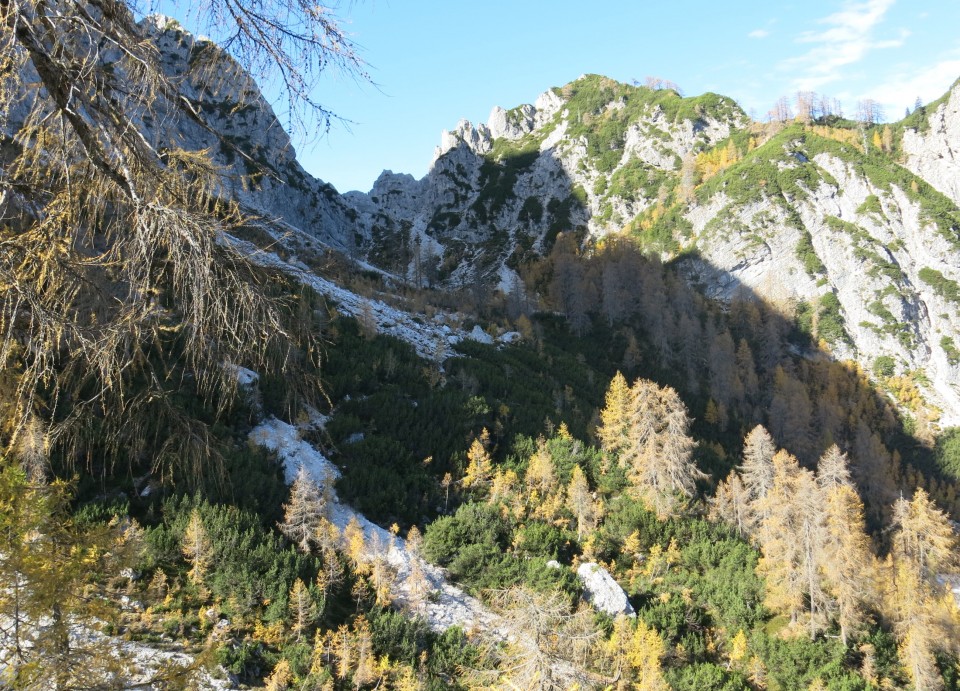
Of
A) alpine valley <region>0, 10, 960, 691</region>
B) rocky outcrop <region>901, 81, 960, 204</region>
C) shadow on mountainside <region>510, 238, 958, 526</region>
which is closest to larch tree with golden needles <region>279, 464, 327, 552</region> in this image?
alpine valley <region>0, 10, 960, 691</region>

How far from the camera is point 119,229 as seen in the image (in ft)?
7.48

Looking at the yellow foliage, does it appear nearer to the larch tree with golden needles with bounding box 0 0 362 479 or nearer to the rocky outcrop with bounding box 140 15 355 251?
the larch tree with golden needles with bounding box 0 0 362 479

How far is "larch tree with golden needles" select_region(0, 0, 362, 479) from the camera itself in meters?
2.08

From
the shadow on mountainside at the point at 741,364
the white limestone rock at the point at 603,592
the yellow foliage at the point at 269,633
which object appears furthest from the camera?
the shadow on mountainside at the point at 741,364

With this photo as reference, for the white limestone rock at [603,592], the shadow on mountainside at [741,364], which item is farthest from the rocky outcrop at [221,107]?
the shadow on mountainside at [741,364]

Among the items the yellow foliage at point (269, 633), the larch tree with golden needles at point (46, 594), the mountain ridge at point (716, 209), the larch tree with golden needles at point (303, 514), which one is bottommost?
the yellow foliage at point (269, 633)

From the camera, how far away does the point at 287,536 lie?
42.5ft

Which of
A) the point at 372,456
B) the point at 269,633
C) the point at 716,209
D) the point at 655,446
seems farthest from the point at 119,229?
the point at 716,209

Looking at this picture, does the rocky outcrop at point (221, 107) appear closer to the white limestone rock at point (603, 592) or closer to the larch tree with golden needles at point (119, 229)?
the larch tree with golden needles at point (119, 229)

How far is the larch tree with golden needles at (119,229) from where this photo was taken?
2082 mm

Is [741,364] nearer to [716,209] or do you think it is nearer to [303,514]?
[716,209]

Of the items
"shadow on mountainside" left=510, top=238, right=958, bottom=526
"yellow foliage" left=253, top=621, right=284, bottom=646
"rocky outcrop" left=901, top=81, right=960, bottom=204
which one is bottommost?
"yellow foliage" left=253, top=621, right=284, bottom=646

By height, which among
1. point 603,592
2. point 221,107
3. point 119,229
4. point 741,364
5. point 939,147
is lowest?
point 603,592

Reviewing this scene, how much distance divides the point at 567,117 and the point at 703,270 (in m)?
46.3
